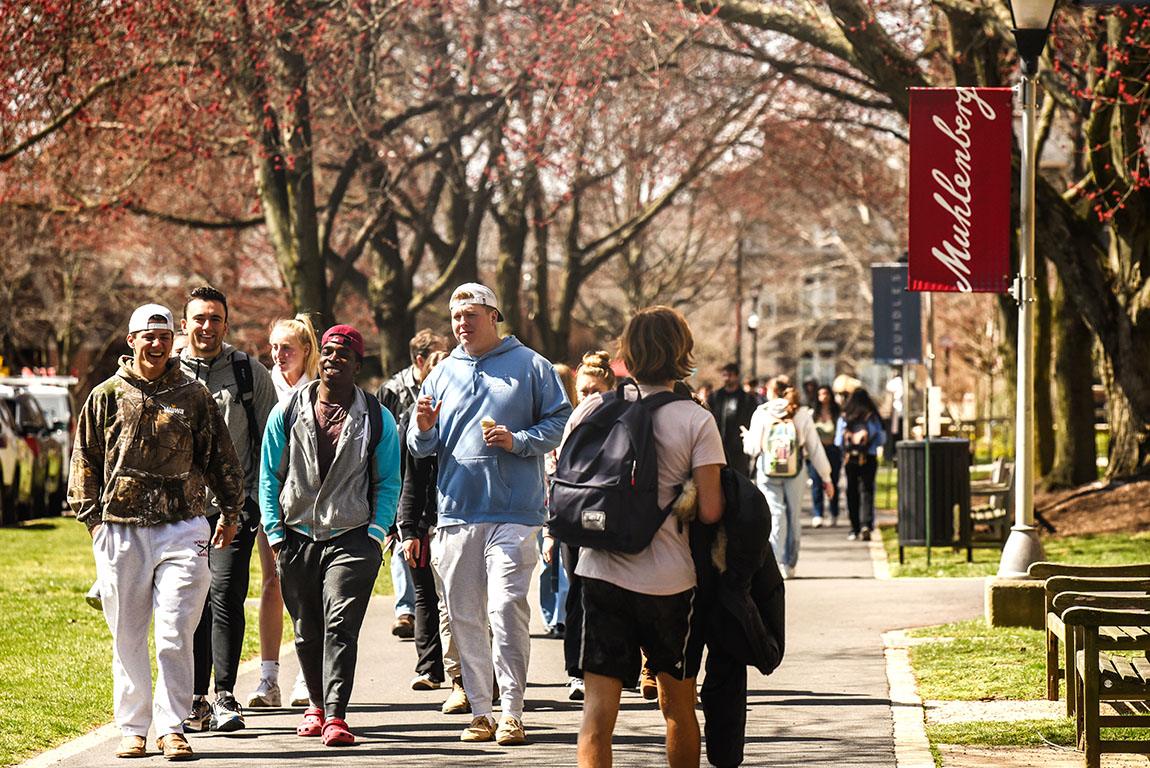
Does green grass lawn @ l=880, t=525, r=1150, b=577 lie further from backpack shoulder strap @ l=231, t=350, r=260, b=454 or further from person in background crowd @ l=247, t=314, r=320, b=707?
backpack shoulder strap @ l=231, t=350, r=260, b=454

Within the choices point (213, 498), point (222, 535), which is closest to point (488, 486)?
point (222, 535)

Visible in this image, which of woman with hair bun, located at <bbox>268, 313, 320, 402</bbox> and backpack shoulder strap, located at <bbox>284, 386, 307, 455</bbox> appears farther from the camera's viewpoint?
woman with hair bun, located at <bbox>268, 313, 320, 402</bbox>

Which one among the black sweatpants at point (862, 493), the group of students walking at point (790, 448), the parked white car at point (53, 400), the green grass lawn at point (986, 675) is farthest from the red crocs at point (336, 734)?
the parked white car at point (53, 400)

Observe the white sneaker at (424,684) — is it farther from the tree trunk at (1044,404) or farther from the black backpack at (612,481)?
the tree trunk at (1044,404)

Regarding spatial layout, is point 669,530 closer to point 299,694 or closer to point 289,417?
point 289,417

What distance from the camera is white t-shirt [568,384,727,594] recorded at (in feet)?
17.6

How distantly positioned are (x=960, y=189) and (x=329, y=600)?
18.0ft

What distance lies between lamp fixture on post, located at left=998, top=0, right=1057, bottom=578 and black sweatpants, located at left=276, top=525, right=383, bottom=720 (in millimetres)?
4423

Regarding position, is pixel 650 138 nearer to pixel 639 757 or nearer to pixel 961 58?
pixel 961 58

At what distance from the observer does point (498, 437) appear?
22.6ft

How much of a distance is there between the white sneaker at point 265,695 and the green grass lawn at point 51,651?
2.27 ft

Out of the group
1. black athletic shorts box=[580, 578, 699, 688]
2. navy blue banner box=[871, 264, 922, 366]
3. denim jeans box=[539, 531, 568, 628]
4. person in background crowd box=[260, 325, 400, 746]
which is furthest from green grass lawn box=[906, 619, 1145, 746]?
navy blue banner box=[871, 264, 922, 366]

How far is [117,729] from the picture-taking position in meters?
7.33

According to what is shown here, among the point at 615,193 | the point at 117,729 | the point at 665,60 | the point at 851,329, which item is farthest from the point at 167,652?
the point at 851,329
